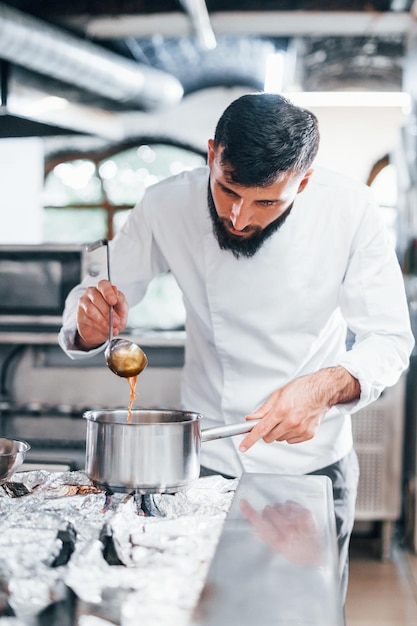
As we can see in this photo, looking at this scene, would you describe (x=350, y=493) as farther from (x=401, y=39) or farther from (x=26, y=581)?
(x=401, y=39)

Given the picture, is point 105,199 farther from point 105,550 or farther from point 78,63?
point 105,550

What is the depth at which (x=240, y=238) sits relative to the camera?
1604 millimetres

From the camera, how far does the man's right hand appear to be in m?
1.51

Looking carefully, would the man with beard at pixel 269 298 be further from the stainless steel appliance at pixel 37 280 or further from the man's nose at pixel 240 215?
the stainless steel appliance at pixel 37 280

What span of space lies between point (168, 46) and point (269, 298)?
430 cm

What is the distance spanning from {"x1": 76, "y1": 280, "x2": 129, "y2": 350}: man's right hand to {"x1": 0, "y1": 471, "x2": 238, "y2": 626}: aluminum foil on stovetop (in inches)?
16.2

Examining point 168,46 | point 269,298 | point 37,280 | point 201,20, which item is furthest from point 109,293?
point 168,46

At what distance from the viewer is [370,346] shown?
1.55 metres

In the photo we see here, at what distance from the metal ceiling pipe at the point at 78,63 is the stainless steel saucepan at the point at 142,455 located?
3016 millimetres

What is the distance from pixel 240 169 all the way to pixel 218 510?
636 mm

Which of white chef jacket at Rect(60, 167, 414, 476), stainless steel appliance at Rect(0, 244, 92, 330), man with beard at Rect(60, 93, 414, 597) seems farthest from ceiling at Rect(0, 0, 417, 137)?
white chef jacket at Rect(60, 167, 414, 476)

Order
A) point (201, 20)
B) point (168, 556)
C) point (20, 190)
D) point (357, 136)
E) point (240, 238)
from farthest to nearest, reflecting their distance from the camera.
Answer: point (357, 136) < point (20, 190) < point (201, 20) < point (240, 238) < point (168, 556)

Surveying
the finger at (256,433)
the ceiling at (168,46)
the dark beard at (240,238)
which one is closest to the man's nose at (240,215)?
the dark beard at (240,238)

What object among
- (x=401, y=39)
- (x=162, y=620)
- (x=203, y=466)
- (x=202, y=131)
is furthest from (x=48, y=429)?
(x=202, y=131)
